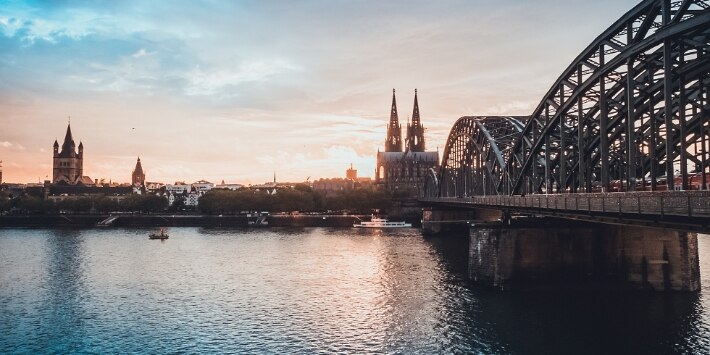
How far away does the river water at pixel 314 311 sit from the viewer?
37.6 m

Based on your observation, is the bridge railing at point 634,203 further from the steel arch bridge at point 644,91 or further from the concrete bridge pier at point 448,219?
the concrete bridge pier at point 448,219

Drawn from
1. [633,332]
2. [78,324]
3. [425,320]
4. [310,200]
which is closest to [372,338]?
[425,320]

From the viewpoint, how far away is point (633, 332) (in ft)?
128

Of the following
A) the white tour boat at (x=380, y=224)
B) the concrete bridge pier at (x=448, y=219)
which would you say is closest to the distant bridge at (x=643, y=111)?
the concrete bridge pier at (x=448, y=219)

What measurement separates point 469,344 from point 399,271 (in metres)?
31.8

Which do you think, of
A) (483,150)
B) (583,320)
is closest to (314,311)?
(583,320)

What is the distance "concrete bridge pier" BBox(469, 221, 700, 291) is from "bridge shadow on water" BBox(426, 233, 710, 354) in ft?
3.28

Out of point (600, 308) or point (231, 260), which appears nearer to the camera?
point (600, 308)

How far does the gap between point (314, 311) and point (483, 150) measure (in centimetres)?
4338

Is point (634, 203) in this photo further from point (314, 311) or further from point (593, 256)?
point (314, 311)

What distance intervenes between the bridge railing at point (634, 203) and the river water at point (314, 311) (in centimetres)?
818

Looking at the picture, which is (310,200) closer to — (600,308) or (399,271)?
(399,271)

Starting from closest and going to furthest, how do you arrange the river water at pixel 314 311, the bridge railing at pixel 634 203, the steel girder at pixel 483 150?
the bridge railing at pixel 634 203 → the river water at pixel 314 311 → the steel girder at pixel 483 150

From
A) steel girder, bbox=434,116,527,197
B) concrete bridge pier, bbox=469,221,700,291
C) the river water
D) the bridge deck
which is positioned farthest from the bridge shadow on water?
steel girder, bbox=434,116,527,197
